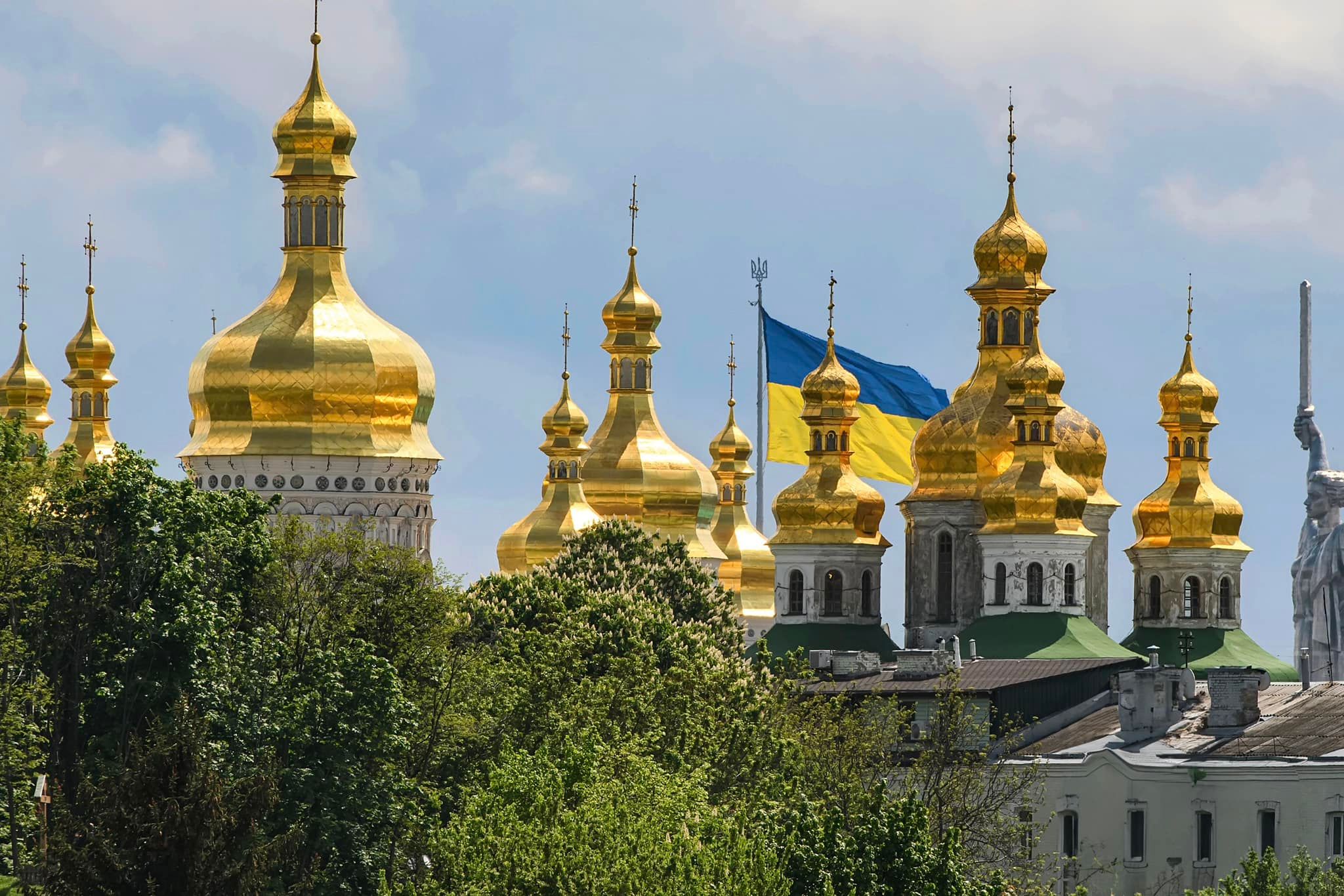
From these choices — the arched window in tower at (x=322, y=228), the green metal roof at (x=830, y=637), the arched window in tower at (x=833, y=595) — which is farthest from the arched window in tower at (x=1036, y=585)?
the arched window in tower at (x=322, y=228)

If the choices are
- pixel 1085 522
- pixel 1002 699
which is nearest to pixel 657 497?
pixel 1085 522

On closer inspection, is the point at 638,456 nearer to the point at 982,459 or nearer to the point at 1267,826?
the point at 982,459

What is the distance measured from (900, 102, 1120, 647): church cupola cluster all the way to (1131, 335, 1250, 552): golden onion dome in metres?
2.62

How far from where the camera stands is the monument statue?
106875mm

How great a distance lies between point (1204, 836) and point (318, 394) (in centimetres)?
3497

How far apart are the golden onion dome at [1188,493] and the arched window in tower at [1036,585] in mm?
8324

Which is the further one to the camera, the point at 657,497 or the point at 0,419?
the point at 657,497

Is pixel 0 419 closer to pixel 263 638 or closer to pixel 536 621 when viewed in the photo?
pixel 263 638

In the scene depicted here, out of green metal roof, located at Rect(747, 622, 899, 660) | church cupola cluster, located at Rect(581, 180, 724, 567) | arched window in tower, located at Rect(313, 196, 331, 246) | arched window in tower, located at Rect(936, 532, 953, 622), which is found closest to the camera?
arched window in tower, located at Rect(313, 196, 331, 246)

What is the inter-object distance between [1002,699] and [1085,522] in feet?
81.6

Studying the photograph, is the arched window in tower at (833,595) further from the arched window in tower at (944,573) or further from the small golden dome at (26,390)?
the small golden dome at (26,390)

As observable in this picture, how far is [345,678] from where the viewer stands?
66375 millimetres

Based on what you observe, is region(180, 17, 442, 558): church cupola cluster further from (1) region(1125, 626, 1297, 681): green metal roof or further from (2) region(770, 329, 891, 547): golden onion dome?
(1) region(1125, 626, 1297, 681): green metal roof

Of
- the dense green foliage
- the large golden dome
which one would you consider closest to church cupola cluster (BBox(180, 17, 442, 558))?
the large golden dome
